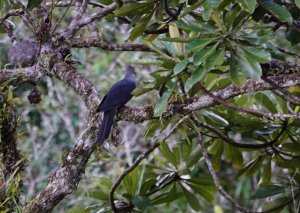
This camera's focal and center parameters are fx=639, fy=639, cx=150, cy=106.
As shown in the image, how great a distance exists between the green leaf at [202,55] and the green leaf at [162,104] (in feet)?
0.89

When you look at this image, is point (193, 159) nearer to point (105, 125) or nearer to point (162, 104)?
point (105, 125)

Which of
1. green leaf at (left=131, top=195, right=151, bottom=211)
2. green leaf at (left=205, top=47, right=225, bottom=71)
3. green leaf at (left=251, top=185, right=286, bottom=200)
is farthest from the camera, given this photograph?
green leaf at (left=251, top=185, right=286, bottom=200)

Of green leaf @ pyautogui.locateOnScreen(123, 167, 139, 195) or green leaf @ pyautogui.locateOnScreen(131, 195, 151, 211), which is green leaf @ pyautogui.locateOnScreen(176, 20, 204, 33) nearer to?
green leaf @ pyautogui.locateOnScreen(131, 195, 151, 211)

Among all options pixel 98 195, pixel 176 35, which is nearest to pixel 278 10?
pixel 176 35

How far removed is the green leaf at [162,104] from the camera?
7.98ft

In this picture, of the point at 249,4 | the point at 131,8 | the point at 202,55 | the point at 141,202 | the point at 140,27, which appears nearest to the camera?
the point at 249,4

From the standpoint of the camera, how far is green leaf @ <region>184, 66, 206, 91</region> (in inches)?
89.0

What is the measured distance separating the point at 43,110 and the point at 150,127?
3230 mm

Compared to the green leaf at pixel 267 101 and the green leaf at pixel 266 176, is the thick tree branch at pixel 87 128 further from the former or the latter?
the green leaf at pixel 266 176

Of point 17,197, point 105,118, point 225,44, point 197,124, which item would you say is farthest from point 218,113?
point 17,197

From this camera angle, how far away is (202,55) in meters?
2.25

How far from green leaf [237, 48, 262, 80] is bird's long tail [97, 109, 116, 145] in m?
0.66

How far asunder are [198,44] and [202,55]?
0.14 feet

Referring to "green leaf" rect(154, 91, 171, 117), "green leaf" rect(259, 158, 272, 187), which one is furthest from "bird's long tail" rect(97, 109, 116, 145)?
"green leaf" rect(259, 158, 272, 187)
